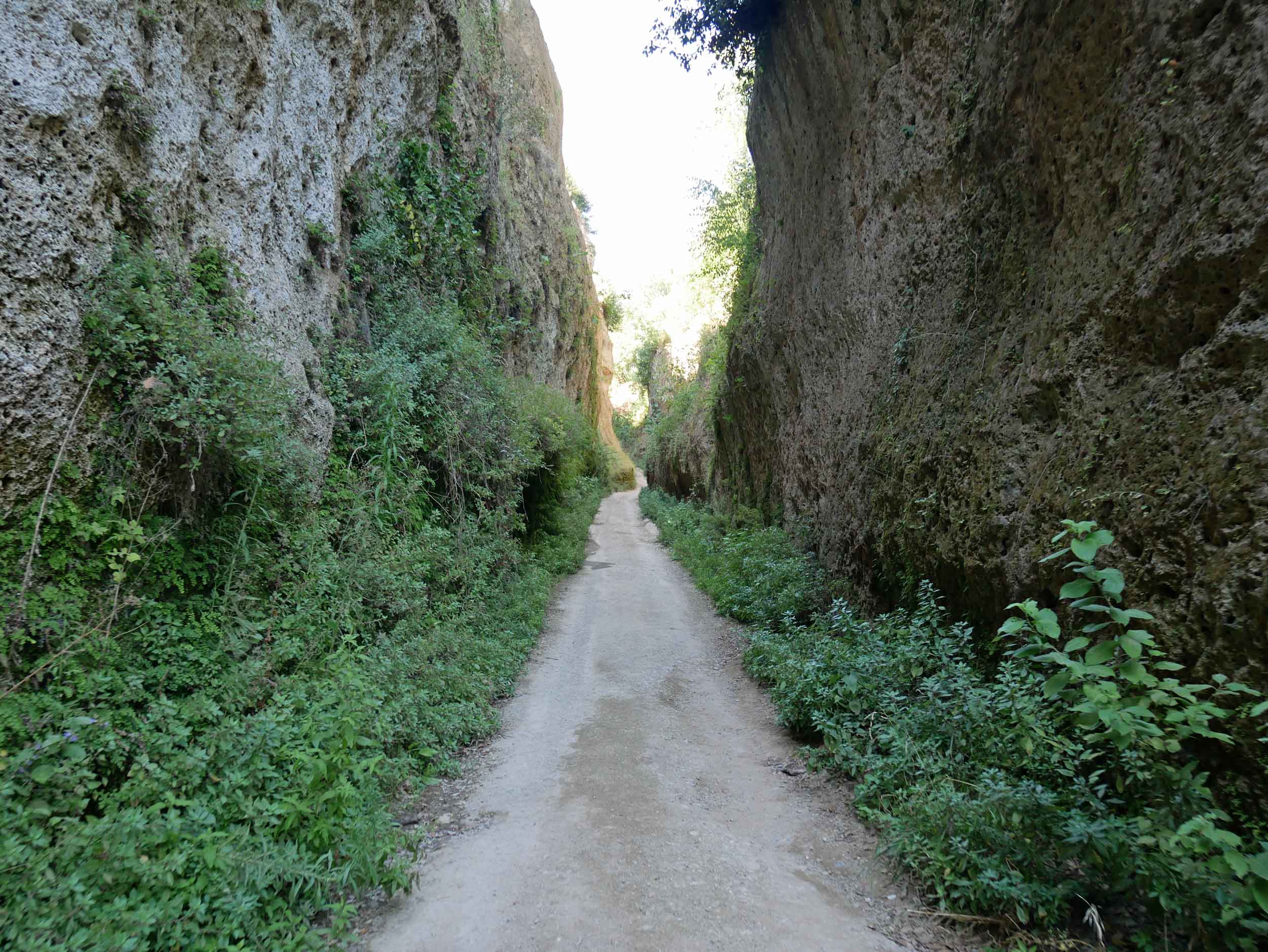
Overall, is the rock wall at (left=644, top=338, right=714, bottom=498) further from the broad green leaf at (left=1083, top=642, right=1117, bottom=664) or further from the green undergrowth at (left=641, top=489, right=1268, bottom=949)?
the broad green leaf at (left=1083, top=642, right=1117, bottom=664)

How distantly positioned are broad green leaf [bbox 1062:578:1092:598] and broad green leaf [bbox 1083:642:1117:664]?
269 millimetres

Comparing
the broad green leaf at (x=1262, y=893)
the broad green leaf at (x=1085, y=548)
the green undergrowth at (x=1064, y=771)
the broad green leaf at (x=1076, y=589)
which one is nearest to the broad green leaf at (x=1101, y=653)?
the green undergrowth at (x=1064, y=771)

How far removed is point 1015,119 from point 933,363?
2443mm

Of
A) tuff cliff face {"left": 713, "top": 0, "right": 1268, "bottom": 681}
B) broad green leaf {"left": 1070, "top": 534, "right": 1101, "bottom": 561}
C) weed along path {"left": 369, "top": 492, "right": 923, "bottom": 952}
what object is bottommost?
weed along path {"left": 369, "top": 492, "right": 923, "bottom": 952}

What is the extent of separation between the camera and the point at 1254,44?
12.5 feet

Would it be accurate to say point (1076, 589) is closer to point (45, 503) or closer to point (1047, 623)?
point (1047, 623)

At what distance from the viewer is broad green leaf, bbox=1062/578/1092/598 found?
361cm

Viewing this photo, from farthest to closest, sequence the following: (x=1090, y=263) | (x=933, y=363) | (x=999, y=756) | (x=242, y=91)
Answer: (x=933, y=363) < (x=242, y=91) < (x=1090, y=263) < (x=999, y=756)

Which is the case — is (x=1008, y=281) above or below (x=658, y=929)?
above

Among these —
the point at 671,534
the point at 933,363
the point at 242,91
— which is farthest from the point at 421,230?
the point at 671,534

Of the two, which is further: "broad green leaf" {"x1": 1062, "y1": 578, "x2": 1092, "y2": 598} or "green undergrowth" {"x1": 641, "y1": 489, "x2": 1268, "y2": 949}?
"broad green leaf" {"x1": 1062, "y1": 578, "x2": 1092, "y2": 598}

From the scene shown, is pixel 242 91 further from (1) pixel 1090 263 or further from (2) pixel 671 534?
(2) pixel 671 534

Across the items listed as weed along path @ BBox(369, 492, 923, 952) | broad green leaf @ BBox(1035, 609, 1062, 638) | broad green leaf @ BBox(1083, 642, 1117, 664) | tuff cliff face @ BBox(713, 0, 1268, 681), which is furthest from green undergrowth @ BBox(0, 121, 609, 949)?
tuff cliff face @ BBox(713, 0, 1268, 681)

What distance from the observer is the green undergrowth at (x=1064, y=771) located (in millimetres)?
3092
